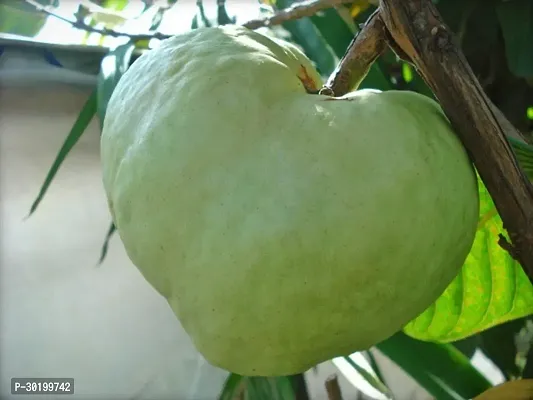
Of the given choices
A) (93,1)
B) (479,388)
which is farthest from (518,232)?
(93,1)

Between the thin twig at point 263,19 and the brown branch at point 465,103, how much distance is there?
0.99ft

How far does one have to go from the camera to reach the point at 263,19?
64 centimetres

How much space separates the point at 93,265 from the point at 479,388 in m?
0.98

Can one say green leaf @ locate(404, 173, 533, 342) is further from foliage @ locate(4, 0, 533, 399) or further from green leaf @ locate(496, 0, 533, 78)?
green leaf @ locate(496, 0, 533, 78)

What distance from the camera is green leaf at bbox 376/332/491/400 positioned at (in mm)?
622

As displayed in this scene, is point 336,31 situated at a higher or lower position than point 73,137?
higher

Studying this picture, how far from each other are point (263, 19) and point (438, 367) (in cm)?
42

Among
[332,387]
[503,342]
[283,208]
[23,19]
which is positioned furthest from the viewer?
[23,19]

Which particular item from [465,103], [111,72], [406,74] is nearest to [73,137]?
[111,72]

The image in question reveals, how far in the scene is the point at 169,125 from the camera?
25cm

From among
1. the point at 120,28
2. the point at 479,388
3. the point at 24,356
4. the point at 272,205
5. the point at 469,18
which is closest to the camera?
the point at 272,205

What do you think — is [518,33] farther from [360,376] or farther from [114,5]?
[114,5]

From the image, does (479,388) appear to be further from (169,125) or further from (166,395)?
(166,395)

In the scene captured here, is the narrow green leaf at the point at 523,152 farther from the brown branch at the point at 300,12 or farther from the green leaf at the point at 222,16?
the green leaf at the point at 222,16
